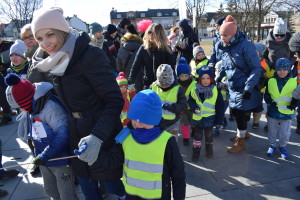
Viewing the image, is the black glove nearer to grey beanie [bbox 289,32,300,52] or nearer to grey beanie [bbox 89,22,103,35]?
grey beanie [bbox 289,32,300,52]

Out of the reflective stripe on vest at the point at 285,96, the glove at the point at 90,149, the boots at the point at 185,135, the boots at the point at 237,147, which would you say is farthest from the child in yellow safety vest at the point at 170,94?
the glove at the point at 90,149

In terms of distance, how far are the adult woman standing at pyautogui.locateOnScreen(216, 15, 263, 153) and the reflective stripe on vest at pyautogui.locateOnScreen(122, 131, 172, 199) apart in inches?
80.6

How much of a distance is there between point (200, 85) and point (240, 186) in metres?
1.47

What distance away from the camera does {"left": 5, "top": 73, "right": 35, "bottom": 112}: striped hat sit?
1.91 metres

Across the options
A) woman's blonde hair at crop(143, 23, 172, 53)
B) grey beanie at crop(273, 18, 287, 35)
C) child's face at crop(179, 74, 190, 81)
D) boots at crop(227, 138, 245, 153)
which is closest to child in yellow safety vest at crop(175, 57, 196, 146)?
child's face at crop(179, 74, 190, 81)

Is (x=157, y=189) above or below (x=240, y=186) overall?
above

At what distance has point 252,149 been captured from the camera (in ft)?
12.5

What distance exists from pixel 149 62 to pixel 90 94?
2.05 m

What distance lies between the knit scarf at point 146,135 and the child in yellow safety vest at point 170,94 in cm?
125

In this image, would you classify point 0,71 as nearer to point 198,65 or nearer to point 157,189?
point 198,65

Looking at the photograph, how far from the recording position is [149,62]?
12.1ft

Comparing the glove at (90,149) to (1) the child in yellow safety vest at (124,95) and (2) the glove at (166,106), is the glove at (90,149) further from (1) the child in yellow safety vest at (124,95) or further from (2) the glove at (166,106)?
(1) the child in yellow safety vest at (124,95)

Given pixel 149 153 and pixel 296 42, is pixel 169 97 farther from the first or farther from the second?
pixel 296 42

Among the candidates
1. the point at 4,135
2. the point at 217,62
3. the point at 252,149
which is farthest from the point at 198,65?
the point at 4,135
